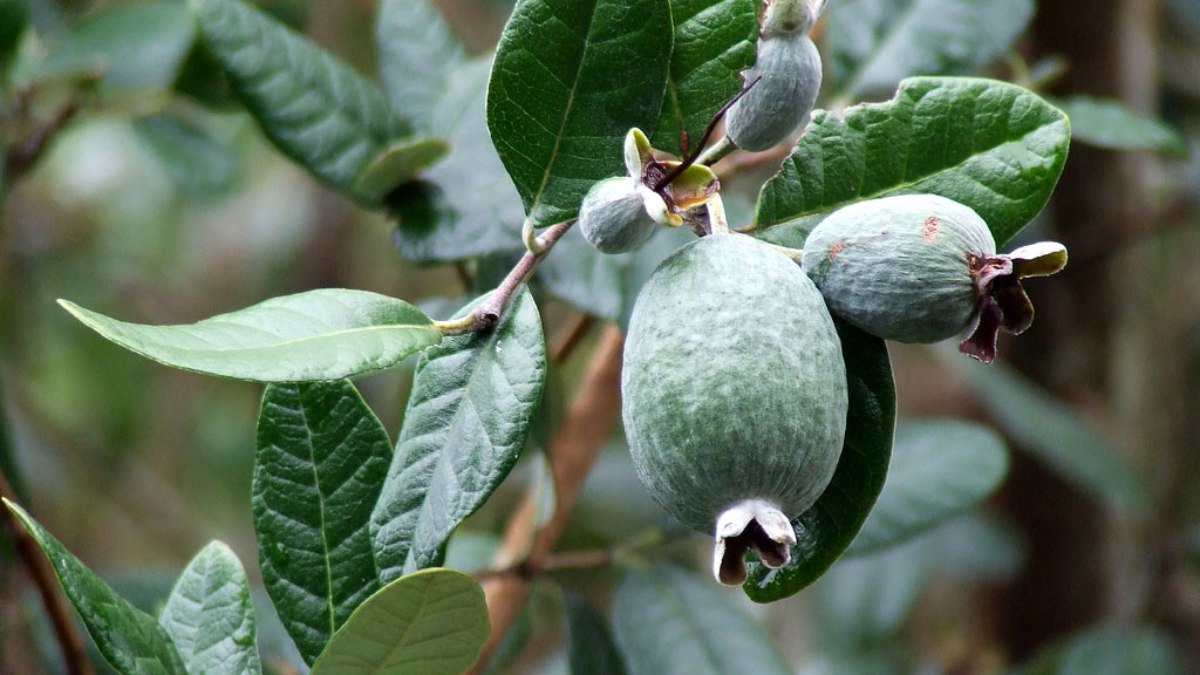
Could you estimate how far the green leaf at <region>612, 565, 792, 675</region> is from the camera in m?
1.08

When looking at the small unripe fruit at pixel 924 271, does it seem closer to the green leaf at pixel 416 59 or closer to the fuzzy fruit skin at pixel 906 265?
the fuzzy fruit skin at pixel 906 265

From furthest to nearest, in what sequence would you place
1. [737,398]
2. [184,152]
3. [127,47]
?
[184,152]
[127,47]
[737,398]

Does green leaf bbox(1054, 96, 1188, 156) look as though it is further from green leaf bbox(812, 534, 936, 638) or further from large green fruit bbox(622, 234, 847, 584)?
green leaf bbox(812, 534, 936, 638)

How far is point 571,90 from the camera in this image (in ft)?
A: 2.22

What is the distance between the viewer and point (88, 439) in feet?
9.22

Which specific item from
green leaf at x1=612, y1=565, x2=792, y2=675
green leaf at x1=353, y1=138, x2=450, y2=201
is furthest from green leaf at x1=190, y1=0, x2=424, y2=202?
green leaf at x1=612, y1=565, x2=792, y2=675

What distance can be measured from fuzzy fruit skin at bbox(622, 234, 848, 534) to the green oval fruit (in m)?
0.04

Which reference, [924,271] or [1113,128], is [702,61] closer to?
[924,271]

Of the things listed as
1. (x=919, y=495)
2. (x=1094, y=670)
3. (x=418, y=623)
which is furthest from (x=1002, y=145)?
(x=1094, y=670)

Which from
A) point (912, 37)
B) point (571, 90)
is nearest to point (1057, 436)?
point (912, 37)

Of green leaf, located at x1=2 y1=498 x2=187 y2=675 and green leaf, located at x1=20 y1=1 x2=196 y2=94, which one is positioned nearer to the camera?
green leaf, located at x1=2 y1=498 x2=187 y2=675

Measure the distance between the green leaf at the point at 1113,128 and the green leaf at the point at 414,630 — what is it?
800 mm

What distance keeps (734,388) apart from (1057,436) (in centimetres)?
128

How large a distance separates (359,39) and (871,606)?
1.93m
